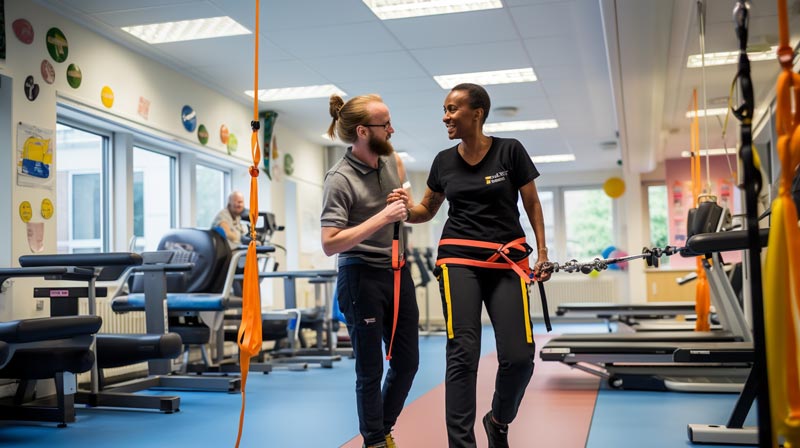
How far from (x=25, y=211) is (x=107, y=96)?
131 cm

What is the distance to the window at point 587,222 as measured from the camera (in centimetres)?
1355

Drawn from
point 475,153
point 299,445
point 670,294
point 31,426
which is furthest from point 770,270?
point 670,294

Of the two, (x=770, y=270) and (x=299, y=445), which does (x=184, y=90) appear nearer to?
(x=299, y=445)

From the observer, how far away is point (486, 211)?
251 cm

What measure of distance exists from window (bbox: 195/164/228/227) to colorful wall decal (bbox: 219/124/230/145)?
0.50 m

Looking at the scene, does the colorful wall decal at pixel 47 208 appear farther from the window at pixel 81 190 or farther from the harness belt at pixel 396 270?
the harness belt at pixel 396 270

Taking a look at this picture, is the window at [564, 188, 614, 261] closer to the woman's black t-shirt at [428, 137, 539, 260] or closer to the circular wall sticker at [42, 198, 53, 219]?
the circular wall sticker at [42, 198, 53, 219]

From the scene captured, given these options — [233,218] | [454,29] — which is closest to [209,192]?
[233,218]

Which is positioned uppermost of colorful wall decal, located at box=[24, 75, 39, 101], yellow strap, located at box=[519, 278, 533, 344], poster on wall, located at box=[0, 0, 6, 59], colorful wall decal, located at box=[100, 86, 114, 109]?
poster on wall, located at box=[0, 0, 6, 59]

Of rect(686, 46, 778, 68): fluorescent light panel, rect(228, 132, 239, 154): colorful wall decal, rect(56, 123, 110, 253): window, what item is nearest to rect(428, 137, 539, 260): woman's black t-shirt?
rect(56, 123, 110, 253): window

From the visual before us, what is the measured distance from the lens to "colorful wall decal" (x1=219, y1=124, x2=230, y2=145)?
7694mm

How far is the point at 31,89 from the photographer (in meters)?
5.00

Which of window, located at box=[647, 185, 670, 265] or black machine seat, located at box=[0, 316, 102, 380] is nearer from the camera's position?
black machine seat, located at box=[0, 316, 102, 380]

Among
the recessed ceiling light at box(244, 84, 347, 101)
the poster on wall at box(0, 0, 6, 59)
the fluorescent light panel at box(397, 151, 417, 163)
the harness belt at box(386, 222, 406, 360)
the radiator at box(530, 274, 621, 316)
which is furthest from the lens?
the radiator at box(530, 274, 621, 316)
